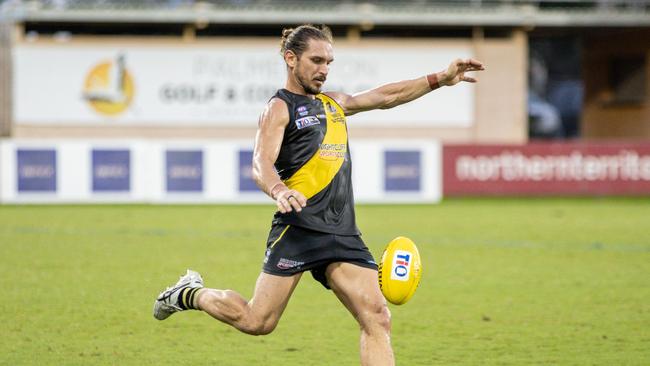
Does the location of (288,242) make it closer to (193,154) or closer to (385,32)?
(193,154)

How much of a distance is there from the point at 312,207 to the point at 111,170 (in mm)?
17629

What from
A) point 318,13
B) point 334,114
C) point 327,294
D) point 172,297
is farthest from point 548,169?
point 334,114

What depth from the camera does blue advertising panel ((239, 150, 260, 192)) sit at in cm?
2364

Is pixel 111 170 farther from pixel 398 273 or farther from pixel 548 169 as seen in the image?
pixel 398 273

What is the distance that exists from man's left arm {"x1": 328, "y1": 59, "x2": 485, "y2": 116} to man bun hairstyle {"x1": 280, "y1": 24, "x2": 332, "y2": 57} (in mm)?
404

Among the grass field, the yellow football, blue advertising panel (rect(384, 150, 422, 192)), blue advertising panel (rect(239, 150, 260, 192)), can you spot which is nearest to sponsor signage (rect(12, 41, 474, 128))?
blue advertising panel (rect(384, 150, 422, 192))

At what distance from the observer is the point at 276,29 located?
3152 centimetres

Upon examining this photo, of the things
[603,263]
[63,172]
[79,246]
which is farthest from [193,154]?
[603,263]

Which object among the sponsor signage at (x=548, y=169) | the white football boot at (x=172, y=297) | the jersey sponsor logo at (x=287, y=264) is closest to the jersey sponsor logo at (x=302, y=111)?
the jersey sponsor logo at (x=287, y=264)

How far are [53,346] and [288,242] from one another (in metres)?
2.66

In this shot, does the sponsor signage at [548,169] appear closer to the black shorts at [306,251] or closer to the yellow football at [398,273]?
the yellow football at [398,273]

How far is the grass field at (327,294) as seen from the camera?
26.5 ft

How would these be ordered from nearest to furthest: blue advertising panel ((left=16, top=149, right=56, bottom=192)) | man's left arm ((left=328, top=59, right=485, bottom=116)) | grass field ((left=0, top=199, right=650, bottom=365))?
man's left arm ((left=328, top=59, right=485, bottom=116)) < grass field ((left=0, top=199, right=650, bottom=365)) < blue advertising panel ((left=16, top=149, right=56, bottom=192))

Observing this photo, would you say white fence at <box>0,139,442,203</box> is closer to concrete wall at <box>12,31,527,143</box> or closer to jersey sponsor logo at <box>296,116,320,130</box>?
concrete wall at <box>12,31,527,143</box>
